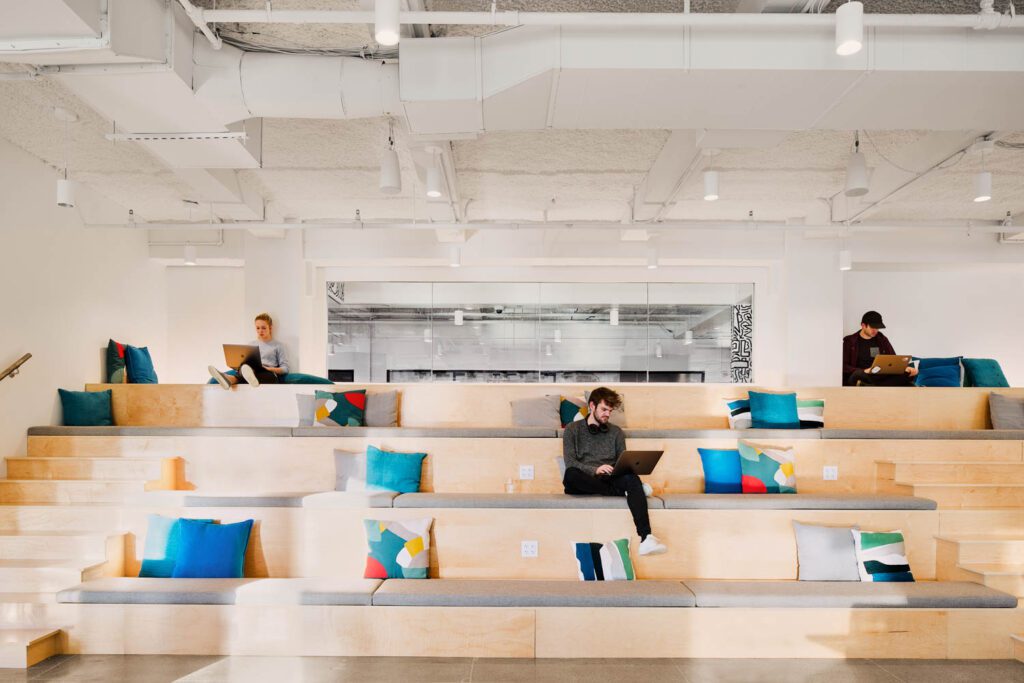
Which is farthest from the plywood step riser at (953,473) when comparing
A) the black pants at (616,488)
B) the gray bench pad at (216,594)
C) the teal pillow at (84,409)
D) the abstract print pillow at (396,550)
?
the teal pillow at (84,409)

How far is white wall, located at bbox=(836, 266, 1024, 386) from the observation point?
359 inches

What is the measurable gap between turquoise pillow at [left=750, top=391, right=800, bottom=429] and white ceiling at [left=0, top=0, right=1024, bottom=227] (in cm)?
200

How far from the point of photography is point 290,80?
367 centimetres

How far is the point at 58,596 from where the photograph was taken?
3.86m

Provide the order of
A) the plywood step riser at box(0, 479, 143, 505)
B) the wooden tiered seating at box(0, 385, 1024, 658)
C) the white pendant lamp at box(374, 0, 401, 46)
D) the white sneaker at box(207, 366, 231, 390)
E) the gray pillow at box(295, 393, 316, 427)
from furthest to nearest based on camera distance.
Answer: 1. the white sneaker at box(207, 366, 231, 390)
2. the gray pillow at box(295, 393, 316, 427)
3. the plywood step riser at box(0, 479, 143, 505)
4. the wooden tiered seating at box(0, 385, 1024, 658)
5. the white pendant lamp at box(374, 0, 401, 46)

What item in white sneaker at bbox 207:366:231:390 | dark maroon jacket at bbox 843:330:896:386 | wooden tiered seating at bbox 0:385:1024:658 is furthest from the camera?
dark maroon jacket at bbox 843:330:896:386

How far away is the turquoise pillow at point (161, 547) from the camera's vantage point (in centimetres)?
425

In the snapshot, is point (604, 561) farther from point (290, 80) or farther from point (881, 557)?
point (290, 80)

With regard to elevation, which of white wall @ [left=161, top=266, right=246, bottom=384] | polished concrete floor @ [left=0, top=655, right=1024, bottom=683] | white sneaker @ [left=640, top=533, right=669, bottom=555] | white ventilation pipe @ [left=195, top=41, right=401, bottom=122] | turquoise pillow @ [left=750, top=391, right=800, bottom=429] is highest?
white ventilation pipe @ [left=195, top=41, right=401, bottom=122]

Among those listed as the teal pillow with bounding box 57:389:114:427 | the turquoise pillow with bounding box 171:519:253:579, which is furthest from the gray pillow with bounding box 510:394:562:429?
the teal pillow with bounding box 57:389:114:427

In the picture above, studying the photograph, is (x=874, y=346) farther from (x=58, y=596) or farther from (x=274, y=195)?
(x=58, y=596)

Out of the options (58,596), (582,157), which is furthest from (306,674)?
(582,157)

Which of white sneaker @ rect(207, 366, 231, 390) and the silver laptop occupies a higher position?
white sneaker @ rect(207, 366, 231, 390)

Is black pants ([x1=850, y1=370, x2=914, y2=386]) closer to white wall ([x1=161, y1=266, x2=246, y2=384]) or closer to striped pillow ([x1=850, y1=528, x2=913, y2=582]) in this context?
striped pillow ([x1=850, y1=528, x2=913, y2=582])
